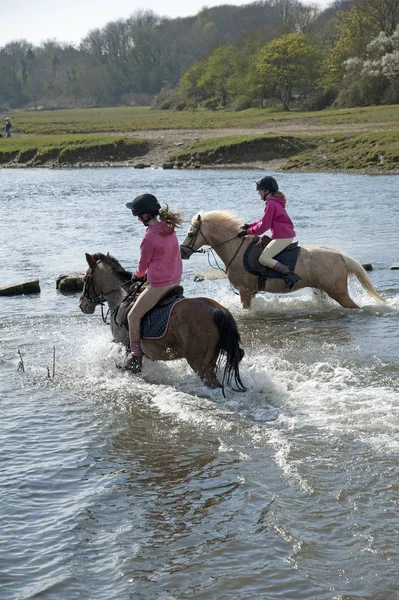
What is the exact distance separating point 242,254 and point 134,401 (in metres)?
4.78

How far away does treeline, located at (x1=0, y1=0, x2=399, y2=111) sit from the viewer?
73.4 metres

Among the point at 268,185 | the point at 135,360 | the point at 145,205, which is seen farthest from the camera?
the point at 268,185

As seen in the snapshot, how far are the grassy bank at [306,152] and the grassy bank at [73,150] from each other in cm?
548

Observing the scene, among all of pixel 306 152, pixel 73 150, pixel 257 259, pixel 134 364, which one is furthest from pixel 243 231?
pixel 73 150

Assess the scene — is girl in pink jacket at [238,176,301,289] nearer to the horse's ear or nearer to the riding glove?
the riding glove

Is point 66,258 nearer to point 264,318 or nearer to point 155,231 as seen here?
point 264,318

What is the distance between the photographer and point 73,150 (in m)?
55.7

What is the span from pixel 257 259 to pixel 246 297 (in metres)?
0.84

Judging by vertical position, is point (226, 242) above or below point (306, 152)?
below

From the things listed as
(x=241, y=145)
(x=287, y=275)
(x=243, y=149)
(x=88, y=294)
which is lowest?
(x=287, y=275)

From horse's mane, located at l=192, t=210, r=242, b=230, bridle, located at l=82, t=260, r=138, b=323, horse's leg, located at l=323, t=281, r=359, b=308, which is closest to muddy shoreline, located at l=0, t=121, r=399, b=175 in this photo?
horse's leg, located at l=323, t=281, r=359, b=308

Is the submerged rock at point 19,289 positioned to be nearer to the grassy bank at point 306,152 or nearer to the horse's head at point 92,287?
the horse's head at point 92,287

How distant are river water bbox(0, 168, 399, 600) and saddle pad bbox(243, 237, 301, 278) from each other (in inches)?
33.8

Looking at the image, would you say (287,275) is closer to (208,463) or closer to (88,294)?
(88,294)
